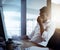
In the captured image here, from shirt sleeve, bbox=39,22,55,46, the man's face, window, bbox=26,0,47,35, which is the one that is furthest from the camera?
window, bbox=26,0,47,35

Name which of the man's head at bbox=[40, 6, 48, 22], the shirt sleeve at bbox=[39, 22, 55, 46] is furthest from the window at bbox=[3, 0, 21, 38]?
the shirt sleeve at bbox=[39, 22, 55, 46]

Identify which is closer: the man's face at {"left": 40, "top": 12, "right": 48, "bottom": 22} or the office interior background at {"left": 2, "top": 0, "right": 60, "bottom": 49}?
the man's face at {"left": 40, "top": 12, "right": 48, "bottom": 22}

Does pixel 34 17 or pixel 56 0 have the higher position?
pixel 56 0

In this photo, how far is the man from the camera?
6.00ft

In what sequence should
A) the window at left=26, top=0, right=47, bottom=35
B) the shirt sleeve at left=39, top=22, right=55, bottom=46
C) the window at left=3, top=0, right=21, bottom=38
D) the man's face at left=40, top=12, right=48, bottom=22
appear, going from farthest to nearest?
the window at left=3, top=0, right=21, bottom=38 < the window at left=26, top=0, right=47, bottom=35 < the man's face at left=40, top=12, right=48, bottom=22 < the shirt sleeve at left=39, top=22, right=55, bottom=46

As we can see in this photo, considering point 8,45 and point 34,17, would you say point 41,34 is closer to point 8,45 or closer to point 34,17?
point 34,17

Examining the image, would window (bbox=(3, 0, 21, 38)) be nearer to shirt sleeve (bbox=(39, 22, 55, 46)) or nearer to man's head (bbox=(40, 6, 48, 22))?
man's head (bbox=(40, 6, 48, 22))

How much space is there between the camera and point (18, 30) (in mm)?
2393

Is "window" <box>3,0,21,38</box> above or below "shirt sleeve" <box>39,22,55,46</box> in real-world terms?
above

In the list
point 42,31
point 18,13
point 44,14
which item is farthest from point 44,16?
point 18,13

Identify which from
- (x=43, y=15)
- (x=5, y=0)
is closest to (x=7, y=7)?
(x=5, y=0)

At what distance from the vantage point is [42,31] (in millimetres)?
1942

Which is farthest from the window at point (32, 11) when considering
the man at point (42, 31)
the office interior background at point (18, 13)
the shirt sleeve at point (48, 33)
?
the shirt sleeve at point (48, 33)

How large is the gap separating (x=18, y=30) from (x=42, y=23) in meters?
0.61
